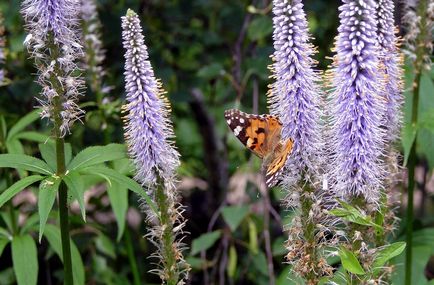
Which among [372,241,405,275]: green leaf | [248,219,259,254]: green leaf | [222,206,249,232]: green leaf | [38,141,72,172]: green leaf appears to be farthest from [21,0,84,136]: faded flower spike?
[248,219,259,254]: green leaf

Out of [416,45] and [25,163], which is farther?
[416,45]

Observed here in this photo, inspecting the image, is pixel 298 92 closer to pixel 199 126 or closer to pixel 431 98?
pixel 431 98

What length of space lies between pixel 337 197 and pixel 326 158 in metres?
0.20

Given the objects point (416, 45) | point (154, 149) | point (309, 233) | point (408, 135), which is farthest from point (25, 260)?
point (416, 45)

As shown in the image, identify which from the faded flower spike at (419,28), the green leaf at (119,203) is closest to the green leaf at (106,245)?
the green leaf at (119,203)

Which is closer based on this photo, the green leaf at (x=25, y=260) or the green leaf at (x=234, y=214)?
the green leaf at (x=25, y=260)

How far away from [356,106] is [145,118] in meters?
1.08

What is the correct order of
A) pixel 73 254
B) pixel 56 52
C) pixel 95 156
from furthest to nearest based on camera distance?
pixel 73 254
pixel 95 156
pixel 56 52

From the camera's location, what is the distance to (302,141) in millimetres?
3801

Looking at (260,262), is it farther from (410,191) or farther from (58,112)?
(58,112)

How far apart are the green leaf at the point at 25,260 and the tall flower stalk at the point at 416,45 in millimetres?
2366

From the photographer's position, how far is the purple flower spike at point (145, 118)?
385cm

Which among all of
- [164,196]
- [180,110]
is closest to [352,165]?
[164,196]

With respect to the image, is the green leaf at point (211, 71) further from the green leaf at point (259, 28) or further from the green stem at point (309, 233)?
the green stem at point (309, 233)
